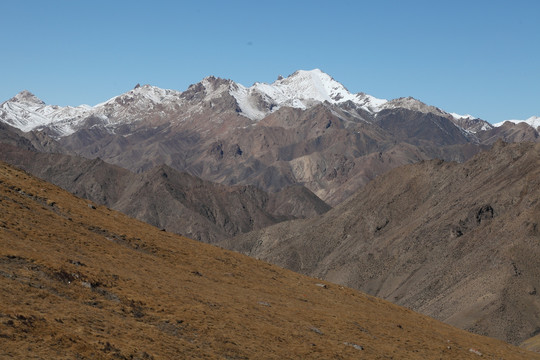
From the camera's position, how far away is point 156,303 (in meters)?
36.8

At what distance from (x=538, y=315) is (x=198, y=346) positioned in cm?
11662

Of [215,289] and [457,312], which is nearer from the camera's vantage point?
[215,289]

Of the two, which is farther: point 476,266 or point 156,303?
point 476,266

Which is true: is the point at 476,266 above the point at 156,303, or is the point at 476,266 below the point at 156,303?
above

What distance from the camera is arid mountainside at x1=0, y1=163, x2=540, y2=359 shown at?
1166 inches

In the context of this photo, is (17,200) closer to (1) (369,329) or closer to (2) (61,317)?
(2) (61,317)

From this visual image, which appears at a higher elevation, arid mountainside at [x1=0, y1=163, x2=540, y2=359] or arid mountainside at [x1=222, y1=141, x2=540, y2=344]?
arid mountainside at [x1=222, y1=141, x2=540, y2=344]

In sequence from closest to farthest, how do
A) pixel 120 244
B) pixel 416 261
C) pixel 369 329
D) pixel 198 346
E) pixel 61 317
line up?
1. pixel 61 317
2. pixel 198 346
3. pixel 369 329
4. pixel 120 244
5. pixel 416 261

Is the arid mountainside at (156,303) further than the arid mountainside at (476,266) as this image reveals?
No

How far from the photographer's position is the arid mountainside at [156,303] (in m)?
29.6

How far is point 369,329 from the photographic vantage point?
46.4 metres

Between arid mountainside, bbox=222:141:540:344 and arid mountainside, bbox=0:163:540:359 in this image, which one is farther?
arid mountainside, bbox=222:141:540:344

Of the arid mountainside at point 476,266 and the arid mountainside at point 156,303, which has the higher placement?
the arid mountainside at point 476,266

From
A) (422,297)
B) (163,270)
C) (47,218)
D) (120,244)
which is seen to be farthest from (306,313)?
(422,297)
